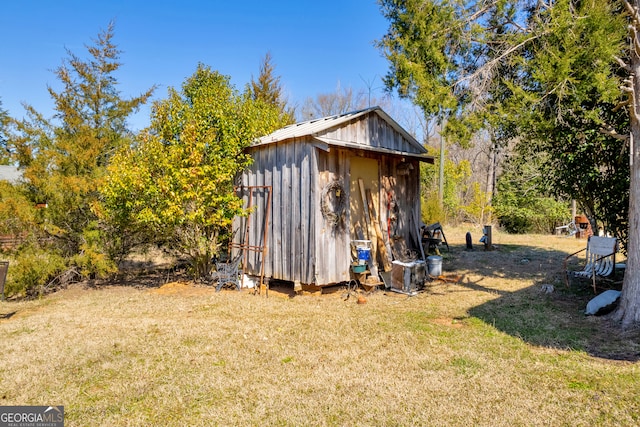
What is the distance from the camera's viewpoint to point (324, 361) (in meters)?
3.80

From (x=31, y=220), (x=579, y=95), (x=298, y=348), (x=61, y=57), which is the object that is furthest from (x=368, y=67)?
(x=298, y=348)

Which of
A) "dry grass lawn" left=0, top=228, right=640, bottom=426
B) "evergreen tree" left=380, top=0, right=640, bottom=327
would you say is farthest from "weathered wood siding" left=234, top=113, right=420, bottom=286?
"evergreen tree" left=380, top=0, right=640, bottom=327

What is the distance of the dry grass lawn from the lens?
2836 mm

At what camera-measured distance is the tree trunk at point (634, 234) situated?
463 centimetres

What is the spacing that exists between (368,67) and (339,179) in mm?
12969

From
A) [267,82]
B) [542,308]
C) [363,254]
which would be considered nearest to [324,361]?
[363,254]

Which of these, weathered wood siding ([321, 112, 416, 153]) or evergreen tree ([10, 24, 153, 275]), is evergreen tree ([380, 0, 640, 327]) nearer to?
weathered wood siding ([321, 112, 416, 153])

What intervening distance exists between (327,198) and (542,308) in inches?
146

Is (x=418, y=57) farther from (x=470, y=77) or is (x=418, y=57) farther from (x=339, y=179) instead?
(x=339, y=179)

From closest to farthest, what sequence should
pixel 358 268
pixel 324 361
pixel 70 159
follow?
pixel 324 361 → pixel 358 268 → pixel 70 159

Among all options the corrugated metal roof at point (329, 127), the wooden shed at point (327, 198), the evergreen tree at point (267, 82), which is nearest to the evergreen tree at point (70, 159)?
the wooden shed at point (327, 198)

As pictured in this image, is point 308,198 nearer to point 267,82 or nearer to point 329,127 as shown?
point 329,127

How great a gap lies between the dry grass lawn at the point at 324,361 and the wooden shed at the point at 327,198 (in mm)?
805

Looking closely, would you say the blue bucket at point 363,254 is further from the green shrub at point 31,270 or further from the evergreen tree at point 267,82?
the evergreen tree at point 267,82
